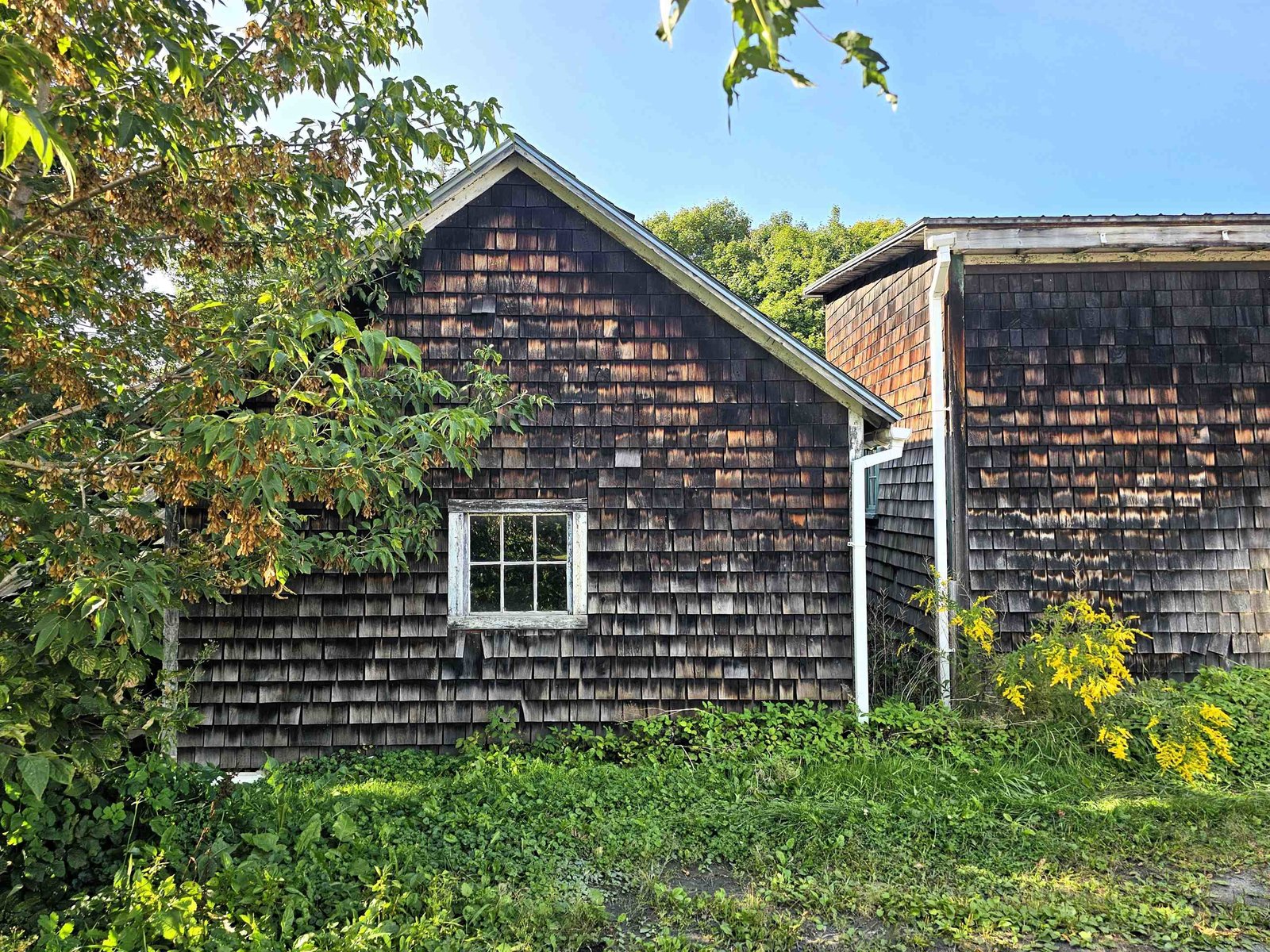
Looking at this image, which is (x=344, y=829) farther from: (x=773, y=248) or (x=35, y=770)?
(x=773, y=248)

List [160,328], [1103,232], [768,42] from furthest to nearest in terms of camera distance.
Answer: [1103,232] → [160,328] → [768,42]

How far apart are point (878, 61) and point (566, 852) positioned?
4.35 metres

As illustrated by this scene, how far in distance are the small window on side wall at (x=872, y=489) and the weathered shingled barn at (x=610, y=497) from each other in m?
2.96

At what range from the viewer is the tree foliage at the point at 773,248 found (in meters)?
26.9

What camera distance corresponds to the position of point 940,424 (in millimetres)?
6910

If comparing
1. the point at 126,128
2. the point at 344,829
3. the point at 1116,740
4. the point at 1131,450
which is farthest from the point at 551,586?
the point at 1131,450

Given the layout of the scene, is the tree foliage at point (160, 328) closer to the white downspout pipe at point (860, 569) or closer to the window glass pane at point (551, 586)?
the window glass pane at point (551, 586)

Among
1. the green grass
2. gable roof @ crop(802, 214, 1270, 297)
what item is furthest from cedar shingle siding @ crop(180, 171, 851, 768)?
gable roof @ crop(802, 214, 1270, 297)

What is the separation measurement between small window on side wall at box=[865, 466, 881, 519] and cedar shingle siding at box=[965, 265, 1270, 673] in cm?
222

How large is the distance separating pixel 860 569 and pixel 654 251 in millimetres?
3224

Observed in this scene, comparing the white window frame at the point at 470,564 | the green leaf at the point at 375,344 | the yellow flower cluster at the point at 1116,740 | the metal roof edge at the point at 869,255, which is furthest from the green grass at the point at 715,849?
the metal roof edge at the point at 869,255

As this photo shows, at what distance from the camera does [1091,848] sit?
4.54 meters

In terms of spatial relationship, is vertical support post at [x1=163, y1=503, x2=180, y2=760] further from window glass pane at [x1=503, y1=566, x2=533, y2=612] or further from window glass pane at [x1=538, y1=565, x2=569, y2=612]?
window glass pane at [x1=538, y1=565, x2=569, y2=612]

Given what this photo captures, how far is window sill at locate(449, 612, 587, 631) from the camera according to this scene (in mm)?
6086
